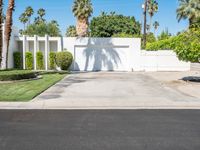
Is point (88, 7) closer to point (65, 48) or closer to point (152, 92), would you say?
point (65, 48)

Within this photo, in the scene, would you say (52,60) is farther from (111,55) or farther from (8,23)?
(8,23)

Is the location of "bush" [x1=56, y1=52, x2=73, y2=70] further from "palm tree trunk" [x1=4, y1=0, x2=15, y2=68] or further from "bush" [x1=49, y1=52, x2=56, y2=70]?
"palm tree trunk" [x1=4, y1=0, x2=15, y2=68]

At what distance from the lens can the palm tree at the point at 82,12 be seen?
48.5 m

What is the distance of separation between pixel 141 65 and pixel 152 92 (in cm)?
1740

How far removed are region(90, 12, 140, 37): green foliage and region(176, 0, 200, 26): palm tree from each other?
14908mm

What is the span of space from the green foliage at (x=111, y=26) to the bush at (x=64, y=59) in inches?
1008

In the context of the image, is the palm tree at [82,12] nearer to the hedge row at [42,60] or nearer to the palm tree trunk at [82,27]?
Answer: the palm tree trunk at [82,27]

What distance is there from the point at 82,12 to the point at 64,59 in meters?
17.8

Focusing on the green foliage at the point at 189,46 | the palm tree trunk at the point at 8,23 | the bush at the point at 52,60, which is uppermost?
the palm tree trunk at the point at 8,23

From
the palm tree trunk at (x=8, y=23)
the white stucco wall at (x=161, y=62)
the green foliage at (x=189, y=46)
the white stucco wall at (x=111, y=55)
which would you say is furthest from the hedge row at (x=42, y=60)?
the green foliage at (x=189, y=46)

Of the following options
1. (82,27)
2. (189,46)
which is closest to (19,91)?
(189,46)

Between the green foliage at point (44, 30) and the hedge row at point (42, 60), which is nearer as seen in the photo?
the hedge row at point (42, 60)
